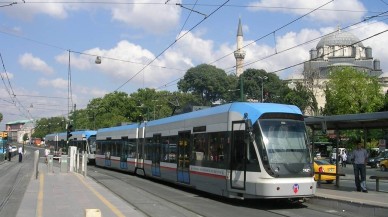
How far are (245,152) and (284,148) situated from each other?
1.12 m

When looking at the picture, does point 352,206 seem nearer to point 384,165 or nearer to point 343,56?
point 384,165

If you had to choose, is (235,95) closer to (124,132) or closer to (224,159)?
(124,132)

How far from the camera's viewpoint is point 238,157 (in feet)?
48.3

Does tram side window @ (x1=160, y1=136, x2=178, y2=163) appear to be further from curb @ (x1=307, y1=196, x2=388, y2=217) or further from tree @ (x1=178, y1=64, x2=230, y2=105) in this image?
tree @ (x1=178, y1=64, x2=230, y2=105)

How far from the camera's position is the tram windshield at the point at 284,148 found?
13.8 m

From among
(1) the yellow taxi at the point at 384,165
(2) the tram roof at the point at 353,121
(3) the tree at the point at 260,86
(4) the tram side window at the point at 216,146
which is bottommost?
(1) the yellow taxi at the point at 384,165

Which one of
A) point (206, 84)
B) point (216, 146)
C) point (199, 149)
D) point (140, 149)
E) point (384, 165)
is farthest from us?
point (206, 84)

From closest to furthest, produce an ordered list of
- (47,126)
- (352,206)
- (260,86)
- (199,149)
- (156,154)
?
1. (352,206)
2. (199,149)
3. (156,154)
4. (260,86)
5. (47,126)

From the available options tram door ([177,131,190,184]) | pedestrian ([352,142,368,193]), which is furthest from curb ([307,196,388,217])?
tram door ([177,131,190,184])

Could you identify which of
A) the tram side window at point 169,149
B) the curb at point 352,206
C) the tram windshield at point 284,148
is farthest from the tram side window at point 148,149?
the tram windshield at point 284,148

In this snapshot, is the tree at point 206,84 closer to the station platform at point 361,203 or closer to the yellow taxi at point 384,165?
the yellow taxi at point 384,165

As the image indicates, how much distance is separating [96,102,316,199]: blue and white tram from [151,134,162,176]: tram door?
256cm

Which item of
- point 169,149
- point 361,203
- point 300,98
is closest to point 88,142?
point 169,149

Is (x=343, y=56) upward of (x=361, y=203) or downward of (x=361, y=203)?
upward
